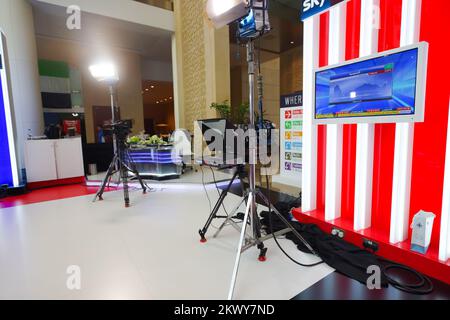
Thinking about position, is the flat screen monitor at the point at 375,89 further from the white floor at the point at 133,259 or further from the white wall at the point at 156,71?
the white wall at the point at 156,71

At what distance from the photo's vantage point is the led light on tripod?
1623mm

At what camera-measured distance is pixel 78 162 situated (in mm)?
4914

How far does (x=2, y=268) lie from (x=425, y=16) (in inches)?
137

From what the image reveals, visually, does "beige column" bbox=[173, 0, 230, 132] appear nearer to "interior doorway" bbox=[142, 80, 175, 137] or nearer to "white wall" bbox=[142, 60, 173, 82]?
"white wall" bbox=[142, 60, 173, 82]

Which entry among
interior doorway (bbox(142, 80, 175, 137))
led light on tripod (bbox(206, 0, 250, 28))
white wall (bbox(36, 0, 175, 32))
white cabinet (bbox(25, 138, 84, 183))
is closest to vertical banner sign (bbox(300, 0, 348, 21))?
led light on tripod (bbox(206, 0, 250, 28))

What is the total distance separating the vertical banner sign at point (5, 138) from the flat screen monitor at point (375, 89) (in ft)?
15.6

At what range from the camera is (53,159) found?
462cm

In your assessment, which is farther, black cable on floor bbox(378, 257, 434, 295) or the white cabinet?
the white cabinet

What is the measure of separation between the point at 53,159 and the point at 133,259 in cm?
375

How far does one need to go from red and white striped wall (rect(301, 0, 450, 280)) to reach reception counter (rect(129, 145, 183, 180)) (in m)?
3.00

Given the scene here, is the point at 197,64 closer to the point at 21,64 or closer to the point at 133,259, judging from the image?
the point at 21,64

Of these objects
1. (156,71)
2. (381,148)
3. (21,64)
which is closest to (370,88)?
(381,148)

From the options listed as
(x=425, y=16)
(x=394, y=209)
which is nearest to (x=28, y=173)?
(x=394, y=209)

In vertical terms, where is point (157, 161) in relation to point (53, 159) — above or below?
below
